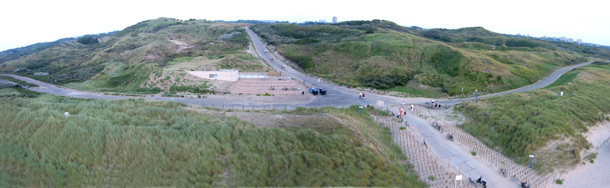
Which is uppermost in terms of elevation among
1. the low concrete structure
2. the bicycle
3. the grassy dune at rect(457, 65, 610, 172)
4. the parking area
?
the low concrete structure

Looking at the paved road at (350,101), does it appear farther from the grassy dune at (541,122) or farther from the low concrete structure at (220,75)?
the low concrete structure at (220,75)

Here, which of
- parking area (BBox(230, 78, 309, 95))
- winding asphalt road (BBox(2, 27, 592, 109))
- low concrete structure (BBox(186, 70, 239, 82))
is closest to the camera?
winding asphalt road (BBox(2, 27, 592, 109))

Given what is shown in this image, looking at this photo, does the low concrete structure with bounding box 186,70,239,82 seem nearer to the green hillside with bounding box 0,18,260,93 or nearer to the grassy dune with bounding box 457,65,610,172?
the green hillside with bounding box 0,18,260,93

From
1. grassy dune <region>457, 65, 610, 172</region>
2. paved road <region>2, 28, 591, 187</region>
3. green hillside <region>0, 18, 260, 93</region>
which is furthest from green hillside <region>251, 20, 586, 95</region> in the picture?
green hillside <region>0, 18, 260, 93</region>

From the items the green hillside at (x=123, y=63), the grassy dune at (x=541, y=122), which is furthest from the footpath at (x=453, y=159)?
Answer: the green hillside at (x=123, y=63)

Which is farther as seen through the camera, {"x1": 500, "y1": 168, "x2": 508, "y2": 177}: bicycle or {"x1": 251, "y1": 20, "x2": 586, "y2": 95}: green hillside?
{"x1": 251, "y1": 20, "x2": 586, "y2": 95}: green hillside

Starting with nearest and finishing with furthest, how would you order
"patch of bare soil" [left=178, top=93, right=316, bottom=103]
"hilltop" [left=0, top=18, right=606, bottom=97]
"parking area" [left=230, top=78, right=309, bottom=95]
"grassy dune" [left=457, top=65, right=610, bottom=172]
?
A: "grassy dune" [left=457, top=65, right=610, bottom=172] < "patch of bare soil" [left=178, top=93, right=316, bottom=103] < "parking area" [left=230, top=78, right=309, bottom=95] < "hilltop" [left=0, top=18, right=606, bottom=97]
